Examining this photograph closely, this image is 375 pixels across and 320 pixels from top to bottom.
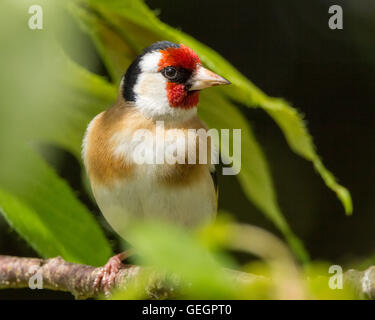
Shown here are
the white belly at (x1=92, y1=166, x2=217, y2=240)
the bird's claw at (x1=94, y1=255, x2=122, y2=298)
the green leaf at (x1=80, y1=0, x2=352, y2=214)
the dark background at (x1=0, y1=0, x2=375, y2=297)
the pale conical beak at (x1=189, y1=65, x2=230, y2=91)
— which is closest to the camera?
the green leaf at (x1=80, y1=0, x2=352, y2=214)

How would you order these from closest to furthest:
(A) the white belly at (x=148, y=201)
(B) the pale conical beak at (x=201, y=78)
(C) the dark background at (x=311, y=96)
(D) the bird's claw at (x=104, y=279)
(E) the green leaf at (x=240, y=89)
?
(E) the green leaf at (x=240, y=89)
(D) the bird's claw at (x=104, y=279)
(B) the pale conical beak at (x=201, y=78)
(A) the white belly at (x=148, y=201)
(C) the dark background at (x=311, y=96)

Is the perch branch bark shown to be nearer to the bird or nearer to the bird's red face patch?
the bird

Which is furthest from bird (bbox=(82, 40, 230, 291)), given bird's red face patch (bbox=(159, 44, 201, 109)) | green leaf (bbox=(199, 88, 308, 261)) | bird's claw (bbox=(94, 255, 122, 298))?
green leaf (bbox=(199, 88, 308, 261))

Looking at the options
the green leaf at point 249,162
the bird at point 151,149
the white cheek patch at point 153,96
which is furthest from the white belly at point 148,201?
the green leaf at point 249,162

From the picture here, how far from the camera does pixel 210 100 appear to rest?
573mm

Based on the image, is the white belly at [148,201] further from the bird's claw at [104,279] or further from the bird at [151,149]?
the bird's claw at [104,279]

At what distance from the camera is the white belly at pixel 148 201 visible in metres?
0.89

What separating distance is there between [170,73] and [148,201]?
20 cm

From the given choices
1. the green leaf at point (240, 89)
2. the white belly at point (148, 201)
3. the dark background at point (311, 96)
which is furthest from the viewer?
the dark background at point (311, 96)

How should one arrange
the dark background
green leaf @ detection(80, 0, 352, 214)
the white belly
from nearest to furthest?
green leaf @ detection(80, 0, 352, 214)
the white belly
the dark background

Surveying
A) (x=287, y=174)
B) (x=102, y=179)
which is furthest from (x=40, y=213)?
(x=287, y=174)

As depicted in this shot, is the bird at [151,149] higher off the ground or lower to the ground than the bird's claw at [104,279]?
higher

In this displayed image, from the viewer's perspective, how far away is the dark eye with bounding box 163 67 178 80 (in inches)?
38.0

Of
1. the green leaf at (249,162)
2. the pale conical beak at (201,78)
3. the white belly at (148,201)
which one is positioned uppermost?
the pale conical beak at (201,78)
